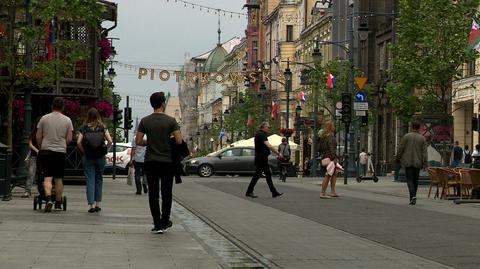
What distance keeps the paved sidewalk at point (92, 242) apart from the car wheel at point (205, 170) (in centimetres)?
3353

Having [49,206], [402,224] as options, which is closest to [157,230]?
[49,206]

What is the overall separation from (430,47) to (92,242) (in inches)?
1079

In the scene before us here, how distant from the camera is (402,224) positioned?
17.3m

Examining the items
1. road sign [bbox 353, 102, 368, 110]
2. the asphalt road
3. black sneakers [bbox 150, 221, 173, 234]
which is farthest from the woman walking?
road sign [bbox 353, 102, 368, 110]

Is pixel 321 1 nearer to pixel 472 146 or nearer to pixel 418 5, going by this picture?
pixel 472 146

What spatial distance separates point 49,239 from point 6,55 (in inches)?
501

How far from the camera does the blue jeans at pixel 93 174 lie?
1802cm

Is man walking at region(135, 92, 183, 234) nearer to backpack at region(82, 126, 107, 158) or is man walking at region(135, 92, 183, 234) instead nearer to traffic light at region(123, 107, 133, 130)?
backpack at region(82, 126, 107, 158)

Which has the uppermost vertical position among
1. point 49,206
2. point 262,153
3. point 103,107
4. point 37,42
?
point 37,42

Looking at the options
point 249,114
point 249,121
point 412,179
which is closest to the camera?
point 412,179


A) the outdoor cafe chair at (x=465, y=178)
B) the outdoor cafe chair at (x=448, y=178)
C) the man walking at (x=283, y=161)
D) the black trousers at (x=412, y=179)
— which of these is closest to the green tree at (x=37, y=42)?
the black trousers at (x=412, y=179)

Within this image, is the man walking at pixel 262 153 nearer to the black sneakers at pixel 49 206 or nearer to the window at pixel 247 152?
the black sneakers at pixel 49 206

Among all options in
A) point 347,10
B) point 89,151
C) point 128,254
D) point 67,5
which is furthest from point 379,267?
point 347,10

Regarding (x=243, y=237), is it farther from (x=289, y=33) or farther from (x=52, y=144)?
(x=289, y=33)
